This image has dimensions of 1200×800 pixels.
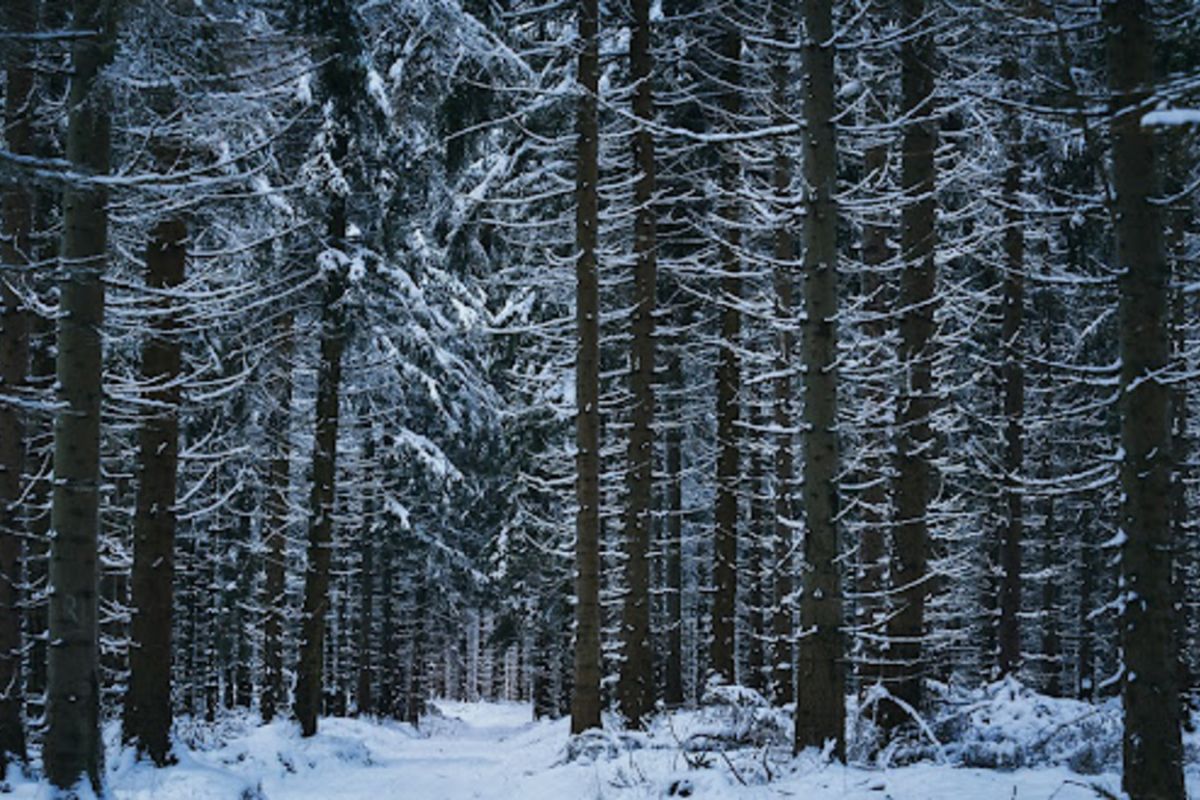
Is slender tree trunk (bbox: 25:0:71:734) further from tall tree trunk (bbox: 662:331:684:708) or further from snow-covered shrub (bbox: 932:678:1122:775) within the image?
tall tree trunk (bbox: 662:331:684:708)

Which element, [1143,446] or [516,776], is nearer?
[1143,446]

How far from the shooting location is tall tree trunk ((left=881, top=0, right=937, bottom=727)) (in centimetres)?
1078

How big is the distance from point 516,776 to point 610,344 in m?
7.66

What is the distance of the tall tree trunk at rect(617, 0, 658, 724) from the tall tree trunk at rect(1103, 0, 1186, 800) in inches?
312

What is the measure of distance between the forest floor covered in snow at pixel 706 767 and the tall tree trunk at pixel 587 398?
2.89ft

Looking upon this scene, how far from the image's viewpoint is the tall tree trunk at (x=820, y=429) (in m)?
8.93

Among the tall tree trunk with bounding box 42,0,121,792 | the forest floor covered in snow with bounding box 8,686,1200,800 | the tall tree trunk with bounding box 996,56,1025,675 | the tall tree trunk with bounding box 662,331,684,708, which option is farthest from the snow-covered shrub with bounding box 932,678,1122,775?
the tall tree trunk with bounding box 662,331,684,708

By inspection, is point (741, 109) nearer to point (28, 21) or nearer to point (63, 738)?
point (28, 21)

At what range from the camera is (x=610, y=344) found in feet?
59.8

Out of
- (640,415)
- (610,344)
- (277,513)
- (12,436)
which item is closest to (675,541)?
(610,344)

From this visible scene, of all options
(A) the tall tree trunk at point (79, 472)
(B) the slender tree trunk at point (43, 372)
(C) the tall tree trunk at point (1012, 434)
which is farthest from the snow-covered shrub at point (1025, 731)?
(B) the slender tree trunk at point (43, 372)

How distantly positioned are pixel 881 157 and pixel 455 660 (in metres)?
59.1

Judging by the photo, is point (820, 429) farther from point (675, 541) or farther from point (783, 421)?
point (675, 541)

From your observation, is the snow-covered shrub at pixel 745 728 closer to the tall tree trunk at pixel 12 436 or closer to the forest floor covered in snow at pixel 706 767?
the forest floor covered in snow at pixel 706 767
